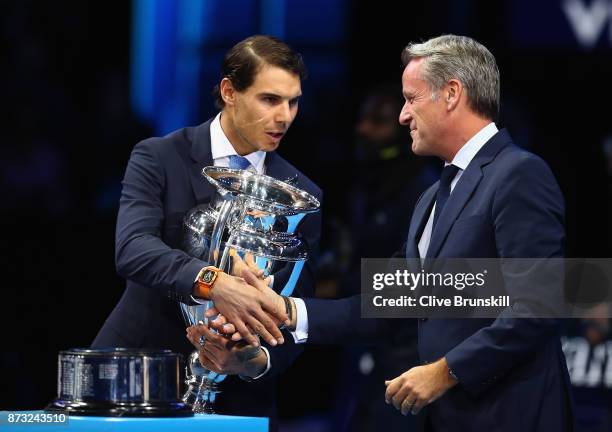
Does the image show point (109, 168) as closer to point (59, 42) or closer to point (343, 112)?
point (59, 42)

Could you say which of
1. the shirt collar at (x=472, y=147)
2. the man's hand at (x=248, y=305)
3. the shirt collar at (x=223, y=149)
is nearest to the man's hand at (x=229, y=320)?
the man's hand at (x=248, y=305)

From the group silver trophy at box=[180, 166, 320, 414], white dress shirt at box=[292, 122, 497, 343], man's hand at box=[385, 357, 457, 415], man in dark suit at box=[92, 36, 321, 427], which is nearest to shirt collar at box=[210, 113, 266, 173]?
man in dark suit at box=[92, 36, 321, 427]

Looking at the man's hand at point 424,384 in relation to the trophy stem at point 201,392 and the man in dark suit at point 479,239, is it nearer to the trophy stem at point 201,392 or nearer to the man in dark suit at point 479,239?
the man in dark suit at point 479,239

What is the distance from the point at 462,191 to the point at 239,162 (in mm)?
667

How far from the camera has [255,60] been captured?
315 cm

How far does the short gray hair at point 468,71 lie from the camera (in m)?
2.88

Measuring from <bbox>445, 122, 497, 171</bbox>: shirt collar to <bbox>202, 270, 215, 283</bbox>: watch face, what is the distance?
0.65 m

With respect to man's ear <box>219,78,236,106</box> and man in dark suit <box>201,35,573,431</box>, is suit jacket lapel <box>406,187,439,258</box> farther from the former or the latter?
man's ear <box>219,78,236,106</box>

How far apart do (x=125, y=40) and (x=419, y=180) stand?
1.61 meters

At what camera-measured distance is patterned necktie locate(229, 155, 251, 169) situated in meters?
3.15

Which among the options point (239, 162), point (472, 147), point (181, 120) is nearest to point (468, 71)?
point (472, 147)

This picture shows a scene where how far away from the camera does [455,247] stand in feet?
8.94

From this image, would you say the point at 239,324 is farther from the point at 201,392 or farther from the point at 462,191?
the point at 462,191

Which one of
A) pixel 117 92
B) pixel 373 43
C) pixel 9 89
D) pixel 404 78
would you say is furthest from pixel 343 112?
pixel 404 78
